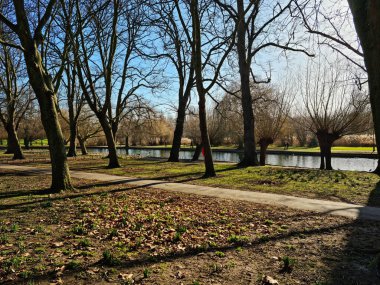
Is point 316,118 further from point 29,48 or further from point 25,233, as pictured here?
point 25,233

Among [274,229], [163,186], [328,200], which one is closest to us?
[274,229]

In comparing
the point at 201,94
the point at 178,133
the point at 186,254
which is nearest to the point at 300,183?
the point at 201,94

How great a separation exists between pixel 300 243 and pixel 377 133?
2.13 m

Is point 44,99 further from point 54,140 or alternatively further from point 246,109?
point 246,109

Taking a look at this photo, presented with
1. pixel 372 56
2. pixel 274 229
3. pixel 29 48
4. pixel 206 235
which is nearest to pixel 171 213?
pixel 206 235

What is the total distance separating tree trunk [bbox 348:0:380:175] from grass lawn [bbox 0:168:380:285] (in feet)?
6.23

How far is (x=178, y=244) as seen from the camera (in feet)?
17.3

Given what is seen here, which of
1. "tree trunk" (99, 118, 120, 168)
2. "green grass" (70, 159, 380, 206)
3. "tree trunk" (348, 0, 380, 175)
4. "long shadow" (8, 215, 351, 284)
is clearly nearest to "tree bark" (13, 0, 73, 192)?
"green grass" (70, 159, 380, 206)

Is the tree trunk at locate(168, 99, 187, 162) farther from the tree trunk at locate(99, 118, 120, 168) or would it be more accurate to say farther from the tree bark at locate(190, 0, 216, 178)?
the tree bark at locate(190, 0, 216, 178)

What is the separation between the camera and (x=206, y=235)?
5.73 metres

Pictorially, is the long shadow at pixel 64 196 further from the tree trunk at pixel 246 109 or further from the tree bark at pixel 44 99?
the tree trunk at pixel 246 109

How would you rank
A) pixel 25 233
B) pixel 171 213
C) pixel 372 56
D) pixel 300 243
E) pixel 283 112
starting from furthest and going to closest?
pixel 283 112 → pixel 171 213 → pixel 25 233 → pixel 300 243 → pixel 372 56

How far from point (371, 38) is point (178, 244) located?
157 inches

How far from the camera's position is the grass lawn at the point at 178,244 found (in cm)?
410
